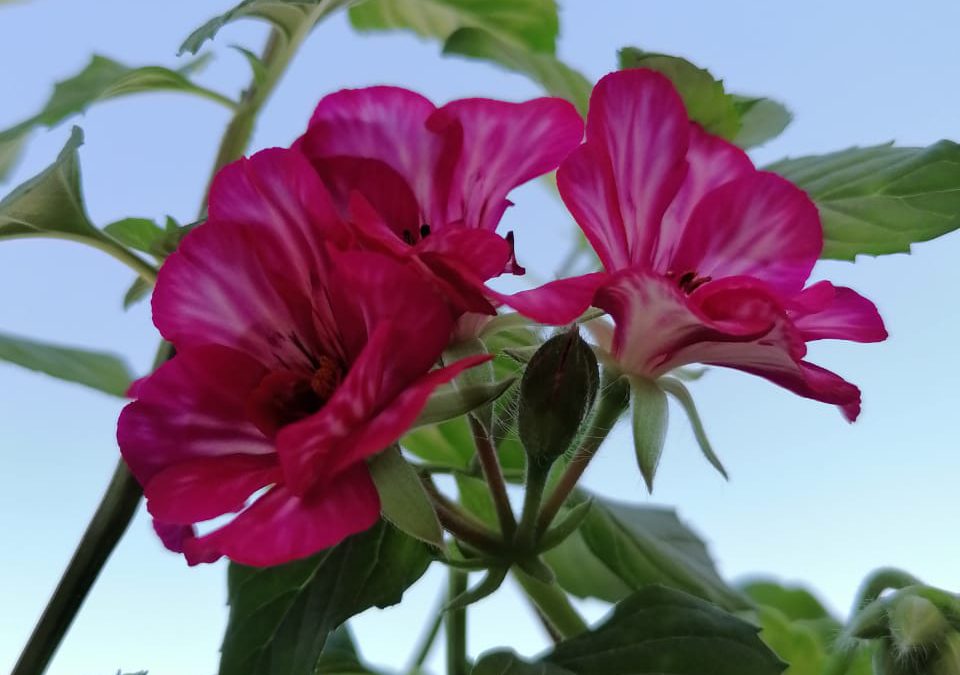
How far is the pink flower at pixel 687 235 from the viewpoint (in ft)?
1.08

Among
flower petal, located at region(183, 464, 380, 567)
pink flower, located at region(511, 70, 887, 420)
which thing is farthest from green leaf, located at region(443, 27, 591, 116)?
flower petal, located at region(183, 464, 380, 567)

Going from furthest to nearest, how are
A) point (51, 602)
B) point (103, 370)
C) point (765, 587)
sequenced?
point (765, 587), point (103, 370), point (51, 602)

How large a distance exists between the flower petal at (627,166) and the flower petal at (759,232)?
0.01 metres

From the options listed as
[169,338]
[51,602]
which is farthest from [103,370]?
[169,338]

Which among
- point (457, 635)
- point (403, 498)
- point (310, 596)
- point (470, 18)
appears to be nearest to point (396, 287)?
point (403, 498)

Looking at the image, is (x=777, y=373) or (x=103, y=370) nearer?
(x=777, y=373)

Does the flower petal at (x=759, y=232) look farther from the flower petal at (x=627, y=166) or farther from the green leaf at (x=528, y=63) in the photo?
the green leaf at (x=528, y=63)

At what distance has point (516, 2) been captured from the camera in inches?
26.2

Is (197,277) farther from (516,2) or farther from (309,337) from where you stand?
(516,2)

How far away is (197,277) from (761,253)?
0.58 feet

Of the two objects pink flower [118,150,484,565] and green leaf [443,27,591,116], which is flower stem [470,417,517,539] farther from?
green leaf [443,27,591,116]

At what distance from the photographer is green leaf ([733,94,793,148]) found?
0.52m

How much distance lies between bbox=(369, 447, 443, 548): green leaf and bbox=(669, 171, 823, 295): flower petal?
124 mm

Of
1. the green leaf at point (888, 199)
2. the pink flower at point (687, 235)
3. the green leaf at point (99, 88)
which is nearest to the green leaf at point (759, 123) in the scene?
the green leaf at point (888, 199)
